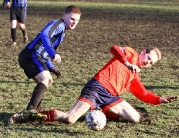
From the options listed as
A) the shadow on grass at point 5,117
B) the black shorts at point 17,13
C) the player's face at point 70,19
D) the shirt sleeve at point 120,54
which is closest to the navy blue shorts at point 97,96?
the shirt sleeve at point 120,54

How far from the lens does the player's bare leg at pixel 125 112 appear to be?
6.11 m

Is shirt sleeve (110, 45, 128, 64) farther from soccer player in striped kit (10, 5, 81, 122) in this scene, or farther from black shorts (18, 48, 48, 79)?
black shorts (18, 48, 48, 79)

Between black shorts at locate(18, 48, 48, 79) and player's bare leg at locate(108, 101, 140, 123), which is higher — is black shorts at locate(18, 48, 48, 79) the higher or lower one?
the higher one

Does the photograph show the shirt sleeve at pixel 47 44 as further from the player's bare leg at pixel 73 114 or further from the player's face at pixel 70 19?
the player's bare leg at pixel 73 114

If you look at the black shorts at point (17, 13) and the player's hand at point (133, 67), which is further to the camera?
the black shorts at point (17, 13)

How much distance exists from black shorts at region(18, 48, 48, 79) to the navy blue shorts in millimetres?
670

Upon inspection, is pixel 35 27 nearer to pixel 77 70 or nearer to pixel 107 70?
pixel 77 70

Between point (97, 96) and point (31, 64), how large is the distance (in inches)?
39.8

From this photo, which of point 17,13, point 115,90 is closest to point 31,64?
point 115,90

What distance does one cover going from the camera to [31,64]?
6266 mm

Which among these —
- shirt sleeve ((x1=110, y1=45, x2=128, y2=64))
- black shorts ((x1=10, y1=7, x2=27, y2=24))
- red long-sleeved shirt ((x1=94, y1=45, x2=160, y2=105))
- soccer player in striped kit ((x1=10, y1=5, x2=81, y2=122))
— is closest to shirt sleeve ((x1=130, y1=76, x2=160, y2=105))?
red long-sleeved shirt ((x1=94, y1=45, x2=160, y2=105))

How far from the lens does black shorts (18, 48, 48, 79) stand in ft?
20.5

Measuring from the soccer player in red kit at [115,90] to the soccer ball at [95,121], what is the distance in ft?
0.74

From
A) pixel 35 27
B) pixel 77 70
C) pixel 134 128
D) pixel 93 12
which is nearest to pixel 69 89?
pixel 77 70
